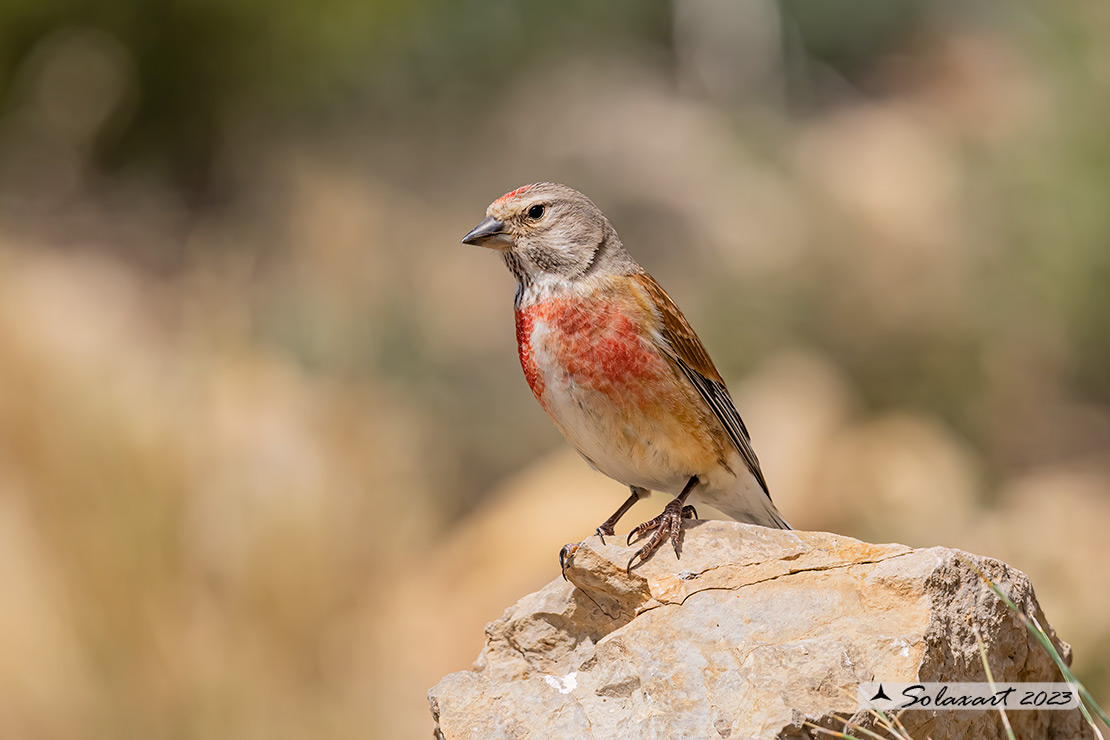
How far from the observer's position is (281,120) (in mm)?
10969

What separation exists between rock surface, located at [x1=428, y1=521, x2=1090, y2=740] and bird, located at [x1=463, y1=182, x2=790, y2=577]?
0.73 ft

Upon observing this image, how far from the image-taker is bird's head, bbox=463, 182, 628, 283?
396 centimetres

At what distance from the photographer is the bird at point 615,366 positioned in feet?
12.3

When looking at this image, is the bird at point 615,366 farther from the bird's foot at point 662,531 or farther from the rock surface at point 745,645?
the rock surface at point 745,645

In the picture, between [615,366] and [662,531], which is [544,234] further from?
[662,531]

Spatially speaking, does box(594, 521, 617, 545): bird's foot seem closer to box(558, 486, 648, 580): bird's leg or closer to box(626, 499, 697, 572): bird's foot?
box(558, 486, 648, 580): bird's leg

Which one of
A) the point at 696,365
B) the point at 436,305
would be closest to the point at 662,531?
the point at 696,365

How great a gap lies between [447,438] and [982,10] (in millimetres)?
8186

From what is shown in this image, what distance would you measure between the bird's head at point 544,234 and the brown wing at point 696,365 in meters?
0.20

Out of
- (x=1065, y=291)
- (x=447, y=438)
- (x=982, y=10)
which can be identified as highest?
(x=982, y=10)

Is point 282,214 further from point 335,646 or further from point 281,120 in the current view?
point 335,646

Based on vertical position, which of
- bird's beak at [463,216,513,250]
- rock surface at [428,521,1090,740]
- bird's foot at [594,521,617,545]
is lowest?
rock surface at [428,521,1090,740]

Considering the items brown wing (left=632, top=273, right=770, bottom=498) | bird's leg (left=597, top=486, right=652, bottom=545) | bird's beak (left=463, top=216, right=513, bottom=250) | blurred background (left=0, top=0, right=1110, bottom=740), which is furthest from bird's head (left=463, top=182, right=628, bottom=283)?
blurred background (left=0, top=0, right=1110, bottom=740)

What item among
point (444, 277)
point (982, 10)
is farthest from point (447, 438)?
point (982, 10)
